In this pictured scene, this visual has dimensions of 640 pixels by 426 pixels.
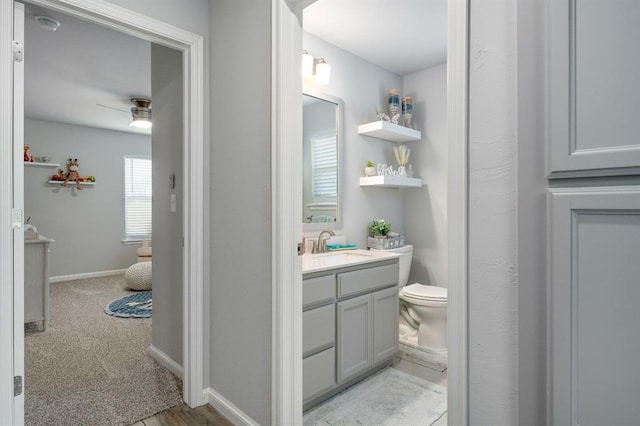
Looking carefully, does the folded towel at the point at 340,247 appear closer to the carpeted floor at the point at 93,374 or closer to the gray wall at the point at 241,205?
the gray wall at the point at 241,205

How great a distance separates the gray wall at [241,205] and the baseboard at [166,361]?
45 centimetres

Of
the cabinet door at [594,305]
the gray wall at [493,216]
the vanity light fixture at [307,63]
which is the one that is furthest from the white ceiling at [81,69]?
the cabinet door at [594,305]

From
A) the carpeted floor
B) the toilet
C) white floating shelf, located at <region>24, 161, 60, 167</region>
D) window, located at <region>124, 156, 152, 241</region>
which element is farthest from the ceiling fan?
the toilet

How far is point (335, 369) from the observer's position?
212cm

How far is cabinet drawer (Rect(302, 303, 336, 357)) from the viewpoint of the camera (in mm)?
1941

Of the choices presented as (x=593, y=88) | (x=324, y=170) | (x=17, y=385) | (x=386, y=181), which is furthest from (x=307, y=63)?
(x=17, y=385)

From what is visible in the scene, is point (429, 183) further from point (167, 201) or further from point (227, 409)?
point (227, 409)

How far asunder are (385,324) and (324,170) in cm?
130

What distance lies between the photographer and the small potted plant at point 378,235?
319cm

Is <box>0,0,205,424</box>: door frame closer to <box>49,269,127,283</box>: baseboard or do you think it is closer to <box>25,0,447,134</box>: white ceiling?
<box>25,0,447,134</box>: white ceiling

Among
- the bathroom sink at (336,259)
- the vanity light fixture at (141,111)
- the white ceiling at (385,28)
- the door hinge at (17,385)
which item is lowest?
the door hinge at (17,385)

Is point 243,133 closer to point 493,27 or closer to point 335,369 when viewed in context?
point 493,27

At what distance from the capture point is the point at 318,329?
79.0 inches

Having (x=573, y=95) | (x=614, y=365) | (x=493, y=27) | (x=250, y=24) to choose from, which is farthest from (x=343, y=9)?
(x=614, y=365)
